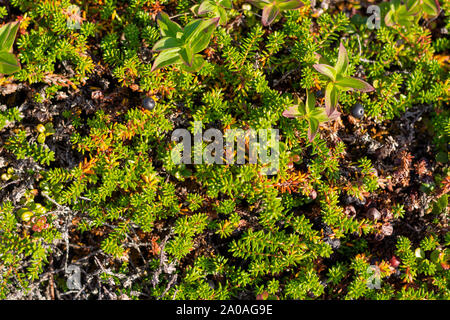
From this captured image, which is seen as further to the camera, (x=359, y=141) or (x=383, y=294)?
(x=359, y=141)

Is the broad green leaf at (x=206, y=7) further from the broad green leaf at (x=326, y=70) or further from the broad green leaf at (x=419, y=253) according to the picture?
the broad green leaf at (x=419, y=253)

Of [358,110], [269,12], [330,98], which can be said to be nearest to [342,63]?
[330,98]

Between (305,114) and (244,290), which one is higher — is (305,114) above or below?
above

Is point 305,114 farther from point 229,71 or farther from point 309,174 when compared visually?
point 229,71

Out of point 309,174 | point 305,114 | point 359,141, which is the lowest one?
point 309,174
